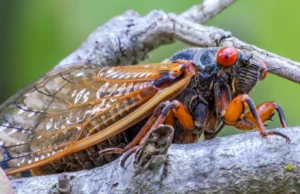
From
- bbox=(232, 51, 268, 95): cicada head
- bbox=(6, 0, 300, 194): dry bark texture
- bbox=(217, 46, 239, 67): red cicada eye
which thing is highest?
bbox=(217, 46, 239, 67): red cicada eye

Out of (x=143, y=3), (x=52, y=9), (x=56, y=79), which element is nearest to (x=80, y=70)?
(x=56, y=79)

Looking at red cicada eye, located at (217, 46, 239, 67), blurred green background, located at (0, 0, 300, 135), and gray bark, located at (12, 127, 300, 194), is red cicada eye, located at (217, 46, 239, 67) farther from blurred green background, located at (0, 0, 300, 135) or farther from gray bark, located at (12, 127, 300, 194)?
blurred green background, located at (0, 0, 300, 135)

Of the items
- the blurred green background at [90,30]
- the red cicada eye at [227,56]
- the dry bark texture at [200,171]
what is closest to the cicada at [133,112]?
the red cicada eye at [227,56]

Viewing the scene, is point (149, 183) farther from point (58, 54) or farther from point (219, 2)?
point (58, 54)

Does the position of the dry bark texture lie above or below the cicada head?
below

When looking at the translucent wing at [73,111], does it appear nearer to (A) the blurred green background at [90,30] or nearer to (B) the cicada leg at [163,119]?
(B) the cicada leg at [163,119]

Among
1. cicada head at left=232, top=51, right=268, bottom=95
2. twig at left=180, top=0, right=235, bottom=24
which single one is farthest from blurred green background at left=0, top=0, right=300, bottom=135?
cicada head at left=232, top=51, right=268, bottom=95
